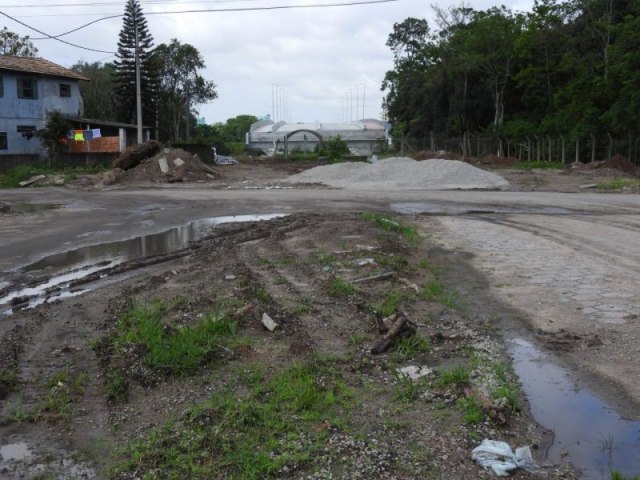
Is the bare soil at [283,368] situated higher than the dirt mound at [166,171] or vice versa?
the dirt mound at [166,171]

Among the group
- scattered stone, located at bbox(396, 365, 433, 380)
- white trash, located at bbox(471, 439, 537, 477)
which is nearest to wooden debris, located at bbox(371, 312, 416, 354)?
scattered stone, located at bbox(396, 365, 433, 380)

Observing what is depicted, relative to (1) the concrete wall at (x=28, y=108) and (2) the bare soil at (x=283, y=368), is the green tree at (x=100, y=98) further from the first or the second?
(2) the bare soil at (x=283, y=368)

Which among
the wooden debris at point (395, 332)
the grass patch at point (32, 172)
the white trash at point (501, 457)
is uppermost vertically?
the grass patch at point (32, 172)

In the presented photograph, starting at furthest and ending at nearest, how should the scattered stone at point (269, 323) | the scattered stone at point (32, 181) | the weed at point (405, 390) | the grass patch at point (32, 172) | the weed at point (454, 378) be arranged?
the grass patch at point (32, 172)
the scattered stone at point (32, 181)
the scattered stone at point (269, 323)
the weed at point (454, 378)
the weed at point (405, 390)

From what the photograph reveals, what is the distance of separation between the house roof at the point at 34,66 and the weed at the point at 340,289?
38.9 meters

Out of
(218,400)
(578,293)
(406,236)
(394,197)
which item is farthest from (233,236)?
(394,197)

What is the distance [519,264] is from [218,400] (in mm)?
6531

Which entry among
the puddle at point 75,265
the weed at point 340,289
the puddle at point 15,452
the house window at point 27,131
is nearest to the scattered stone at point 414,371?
the weed at point 340,289

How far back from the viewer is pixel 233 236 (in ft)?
41.6

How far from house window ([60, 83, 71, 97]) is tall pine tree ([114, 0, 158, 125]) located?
798 centimetres

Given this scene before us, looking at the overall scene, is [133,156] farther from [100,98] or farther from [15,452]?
[15,452]

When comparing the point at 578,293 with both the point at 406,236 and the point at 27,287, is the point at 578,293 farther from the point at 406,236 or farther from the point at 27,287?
the point at 27,287

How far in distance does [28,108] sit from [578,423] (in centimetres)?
4394

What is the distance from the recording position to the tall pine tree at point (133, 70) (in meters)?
52.2
